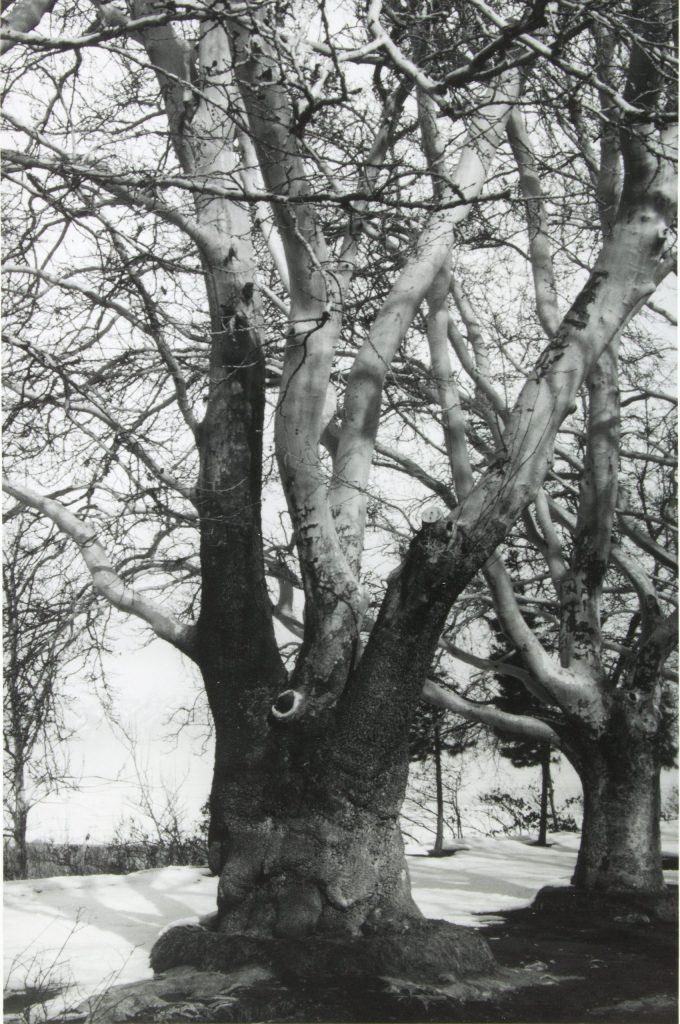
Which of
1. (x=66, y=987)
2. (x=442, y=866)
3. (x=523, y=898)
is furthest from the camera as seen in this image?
(x=442, y=866)

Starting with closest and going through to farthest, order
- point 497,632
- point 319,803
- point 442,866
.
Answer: point 319,803
point 442,866
point 497,632

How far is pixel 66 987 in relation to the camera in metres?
4.19

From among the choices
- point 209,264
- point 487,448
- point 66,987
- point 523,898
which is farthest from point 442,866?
point 209,264

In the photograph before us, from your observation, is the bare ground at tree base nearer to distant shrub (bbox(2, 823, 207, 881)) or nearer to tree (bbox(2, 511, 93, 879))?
tree (bbox(2, 511, 93, 879))

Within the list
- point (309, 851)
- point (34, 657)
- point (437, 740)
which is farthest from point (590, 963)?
point (437, 740)

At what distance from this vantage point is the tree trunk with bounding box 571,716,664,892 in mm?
6430

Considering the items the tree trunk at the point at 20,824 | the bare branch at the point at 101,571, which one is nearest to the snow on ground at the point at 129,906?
the tree trunk at the point at 20,824

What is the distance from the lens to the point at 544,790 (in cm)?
1002

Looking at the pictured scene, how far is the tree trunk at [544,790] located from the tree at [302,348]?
5.36 meters

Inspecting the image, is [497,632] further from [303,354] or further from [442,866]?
[303,354]

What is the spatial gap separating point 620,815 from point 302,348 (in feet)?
12.1

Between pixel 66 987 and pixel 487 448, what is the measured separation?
527 centimetres

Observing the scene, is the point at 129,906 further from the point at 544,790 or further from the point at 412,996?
the point at 544,790

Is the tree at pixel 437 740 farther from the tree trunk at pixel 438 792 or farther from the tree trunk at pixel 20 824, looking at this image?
the tree trunk at pixel 20 824
